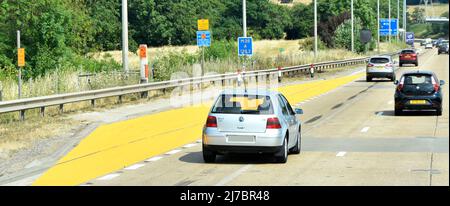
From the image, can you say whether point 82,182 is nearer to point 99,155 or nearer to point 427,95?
point 99,155

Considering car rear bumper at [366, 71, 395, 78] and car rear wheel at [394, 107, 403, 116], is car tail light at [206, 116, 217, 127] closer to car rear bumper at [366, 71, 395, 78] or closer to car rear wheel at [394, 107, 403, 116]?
car rear wheel at [394, 107, 403, 116]

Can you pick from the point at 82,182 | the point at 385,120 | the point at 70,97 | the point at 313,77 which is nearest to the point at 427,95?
the point at 385,120

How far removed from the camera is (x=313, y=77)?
205ft

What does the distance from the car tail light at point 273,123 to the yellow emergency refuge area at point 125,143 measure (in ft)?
3.14

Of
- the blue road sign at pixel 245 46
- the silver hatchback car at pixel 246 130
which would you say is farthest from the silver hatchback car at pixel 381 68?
the silver hatchback car at pixel 246 130

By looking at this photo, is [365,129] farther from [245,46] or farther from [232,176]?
[245,46]

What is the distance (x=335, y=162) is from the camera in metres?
17.7

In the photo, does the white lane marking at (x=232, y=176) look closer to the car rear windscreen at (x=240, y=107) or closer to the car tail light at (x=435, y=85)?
the car rear windscreen at (x=240, y=107)

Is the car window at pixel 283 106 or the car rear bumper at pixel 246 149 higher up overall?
the car window at pixel 283 106

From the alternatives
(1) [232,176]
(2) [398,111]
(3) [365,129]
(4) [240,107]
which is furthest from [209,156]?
(2) [398,111]

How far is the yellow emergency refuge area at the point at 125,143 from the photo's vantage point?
1633cm

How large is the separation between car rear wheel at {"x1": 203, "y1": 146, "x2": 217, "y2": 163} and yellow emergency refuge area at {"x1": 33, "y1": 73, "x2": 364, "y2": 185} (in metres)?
1.34

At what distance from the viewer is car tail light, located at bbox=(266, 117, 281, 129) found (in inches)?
682

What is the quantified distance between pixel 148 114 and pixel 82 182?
16939 mm
